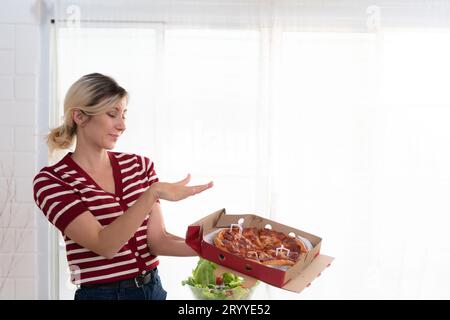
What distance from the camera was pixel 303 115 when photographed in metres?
3.14

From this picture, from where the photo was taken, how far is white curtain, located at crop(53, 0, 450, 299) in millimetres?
3084

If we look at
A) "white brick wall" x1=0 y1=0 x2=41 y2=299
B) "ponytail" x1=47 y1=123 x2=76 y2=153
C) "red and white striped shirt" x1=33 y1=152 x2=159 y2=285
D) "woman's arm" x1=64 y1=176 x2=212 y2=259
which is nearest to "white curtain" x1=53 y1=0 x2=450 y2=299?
"white brick wall" x1=0 y1=0 x2=41 y2=299

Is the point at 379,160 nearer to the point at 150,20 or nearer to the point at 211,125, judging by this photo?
the point at 211,125

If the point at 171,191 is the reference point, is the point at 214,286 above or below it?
below

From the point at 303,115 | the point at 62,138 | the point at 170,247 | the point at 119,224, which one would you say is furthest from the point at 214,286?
the point at 303,115

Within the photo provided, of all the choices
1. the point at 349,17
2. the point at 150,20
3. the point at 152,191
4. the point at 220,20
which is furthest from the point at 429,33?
the point at 152,191

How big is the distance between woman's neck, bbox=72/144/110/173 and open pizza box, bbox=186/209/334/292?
0.36 metres

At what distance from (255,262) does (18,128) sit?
1.97 metres

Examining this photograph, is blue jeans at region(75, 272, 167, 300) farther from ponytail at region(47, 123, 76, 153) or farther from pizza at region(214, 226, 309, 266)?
ponytail at region(47, 123, 76, 153)

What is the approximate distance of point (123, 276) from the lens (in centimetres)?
171

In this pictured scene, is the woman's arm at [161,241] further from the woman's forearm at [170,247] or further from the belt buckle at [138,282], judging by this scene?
the belt buckle at [138,282]

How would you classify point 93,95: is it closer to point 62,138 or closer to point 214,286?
point 62,138
